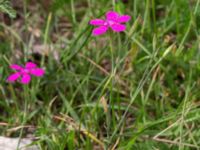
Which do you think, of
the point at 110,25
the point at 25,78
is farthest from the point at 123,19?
the point at 25,78

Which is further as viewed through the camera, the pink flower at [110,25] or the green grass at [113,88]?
the green grass at [113,88]

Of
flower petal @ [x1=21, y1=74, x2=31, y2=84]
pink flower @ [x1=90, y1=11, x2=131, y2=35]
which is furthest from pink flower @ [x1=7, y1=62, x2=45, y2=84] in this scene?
pink flower @ [x1=90, y1=11, x2=131, y2=35]

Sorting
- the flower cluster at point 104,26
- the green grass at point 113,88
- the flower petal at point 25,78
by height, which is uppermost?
the flower cluster at point 104,26

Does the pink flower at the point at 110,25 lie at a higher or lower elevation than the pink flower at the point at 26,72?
higher

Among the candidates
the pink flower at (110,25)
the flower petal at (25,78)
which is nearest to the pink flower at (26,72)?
the flower petal at (25,78)

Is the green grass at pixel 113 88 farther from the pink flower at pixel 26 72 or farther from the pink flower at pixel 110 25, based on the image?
the pink flower at pixel 110 25

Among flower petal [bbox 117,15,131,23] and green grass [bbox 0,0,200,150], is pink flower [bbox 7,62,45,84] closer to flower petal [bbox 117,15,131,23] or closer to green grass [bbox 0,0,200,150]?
green grass [bbox 0,0,200,150]

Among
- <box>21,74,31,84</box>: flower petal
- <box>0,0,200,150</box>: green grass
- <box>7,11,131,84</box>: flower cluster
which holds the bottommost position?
<box>0,0,200,150</box>: green grass

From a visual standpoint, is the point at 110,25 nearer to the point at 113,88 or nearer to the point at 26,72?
the point at 26,72

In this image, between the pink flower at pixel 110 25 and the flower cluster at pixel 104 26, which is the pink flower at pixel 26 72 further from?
the pink flower at pixel 110 25

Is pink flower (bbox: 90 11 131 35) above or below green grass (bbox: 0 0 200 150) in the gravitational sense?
above
